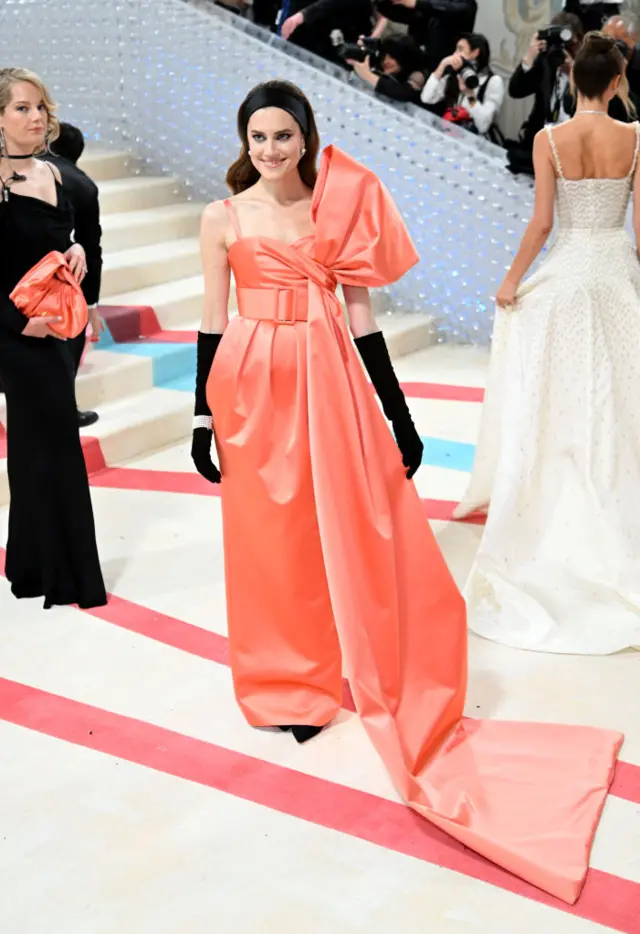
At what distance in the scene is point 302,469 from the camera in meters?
2.86

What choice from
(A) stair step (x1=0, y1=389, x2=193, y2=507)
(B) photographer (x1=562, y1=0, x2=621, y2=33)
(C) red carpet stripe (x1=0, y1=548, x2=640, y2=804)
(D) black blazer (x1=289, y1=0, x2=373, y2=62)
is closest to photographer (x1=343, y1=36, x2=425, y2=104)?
(D) black blazer (x1=289, y1=0, x2=373, y2=62)

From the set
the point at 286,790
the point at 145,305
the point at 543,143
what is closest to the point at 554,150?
the point at 543,143

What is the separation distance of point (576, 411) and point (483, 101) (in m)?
3.96

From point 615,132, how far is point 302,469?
5.06ft

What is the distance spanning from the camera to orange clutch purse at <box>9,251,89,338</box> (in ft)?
11.6

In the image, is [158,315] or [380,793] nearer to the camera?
[380,793]

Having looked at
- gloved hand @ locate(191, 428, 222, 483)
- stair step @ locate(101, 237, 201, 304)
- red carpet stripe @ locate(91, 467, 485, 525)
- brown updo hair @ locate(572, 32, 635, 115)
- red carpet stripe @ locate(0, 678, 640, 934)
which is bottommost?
red carpet stripe @ locate(91, 467, 485, 525)

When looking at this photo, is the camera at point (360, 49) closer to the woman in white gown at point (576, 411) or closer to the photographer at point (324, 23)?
the photographer at point (324, 23)

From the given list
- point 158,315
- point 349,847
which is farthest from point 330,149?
point 158,315

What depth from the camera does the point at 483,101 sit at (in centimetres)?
724

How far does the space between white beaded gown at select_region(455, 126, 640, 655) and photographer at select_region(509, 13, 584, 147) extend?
2.68m

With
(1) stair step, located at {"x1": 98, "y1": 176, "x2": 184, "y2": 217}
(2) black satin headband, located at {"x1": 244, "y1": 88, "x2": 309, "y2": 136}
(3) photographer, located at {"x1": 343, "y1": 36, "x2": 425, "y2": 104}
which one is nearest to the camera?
(2) black satin headband, located at {"x1": 244, "y1": 88, "x2": 309, "y2": 136}

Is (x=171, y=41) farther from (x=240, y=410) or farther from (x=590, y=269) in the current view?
(x=240, y=410)

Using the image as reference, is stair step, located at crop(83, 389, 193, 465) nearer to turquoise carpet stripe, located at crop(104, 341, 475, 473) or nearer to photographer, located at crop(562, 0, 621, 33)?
turquoise carpet stripe, located at crop(104, 341, 475, 473)
